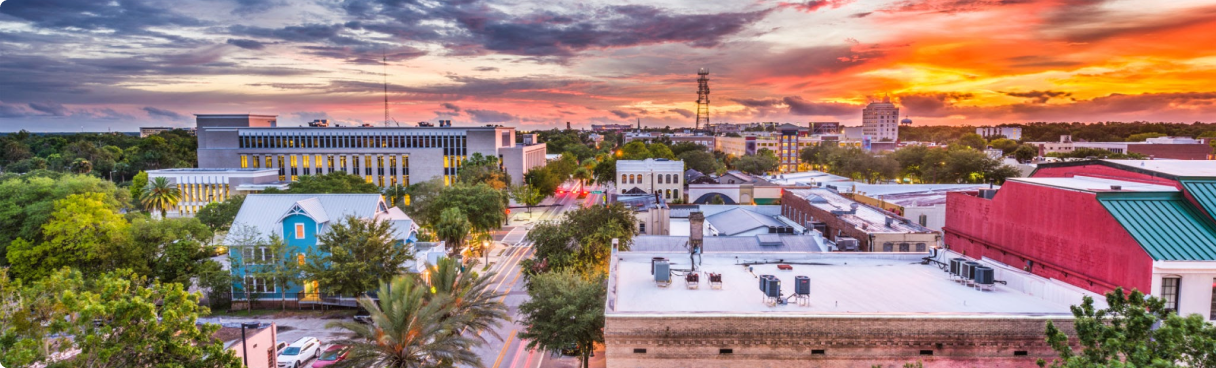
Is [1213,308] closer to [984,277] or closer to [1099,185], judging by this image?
[1099,185]

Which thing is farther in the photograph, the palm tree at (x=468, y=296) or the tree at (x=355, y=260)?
the tree at (x=355, y=260)

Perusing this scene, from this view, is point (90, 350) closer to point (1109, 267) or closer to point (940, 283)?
point (940, 283)

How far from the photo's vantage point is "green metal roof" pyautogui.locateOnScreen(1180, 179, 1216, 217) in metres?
20.4

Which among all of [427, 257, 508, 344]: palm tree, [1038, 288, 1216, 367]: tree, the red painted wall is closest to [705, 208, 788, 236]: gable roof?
the red painted wall

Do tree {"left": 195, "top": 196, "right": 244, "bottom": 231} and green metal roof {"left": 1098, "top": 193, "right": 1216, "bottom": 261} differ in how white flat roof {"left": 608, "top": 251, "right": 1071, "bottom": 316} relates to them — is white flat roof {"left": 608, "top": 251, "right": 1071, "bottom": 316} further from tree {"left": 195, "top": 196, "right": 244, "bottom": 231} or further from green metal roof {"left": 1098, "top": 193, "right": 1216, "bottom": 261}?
tree {"left": 195, "top": 196, "right": 244, "bottom": 231}

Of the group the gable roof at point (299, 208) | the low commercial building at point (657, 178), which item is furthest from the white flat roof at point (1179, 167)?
the low commercial building at point (657, 178)

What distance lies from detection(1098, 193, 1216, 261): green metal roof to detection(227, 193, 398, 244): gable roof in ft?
140

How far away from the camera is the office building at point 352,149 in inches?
4247

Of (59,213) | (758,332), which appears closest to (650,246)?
(758,332)

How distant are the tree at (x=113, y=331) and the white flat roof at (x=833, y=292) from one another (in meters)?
12.1

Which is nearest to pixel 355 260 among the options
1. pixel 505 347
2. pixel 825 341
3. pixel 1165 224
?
pixel 505 347

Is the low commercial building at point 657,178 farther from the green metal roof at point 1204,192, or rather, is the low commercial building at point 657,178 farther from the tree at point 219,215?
the green metal roof at point 1204,192

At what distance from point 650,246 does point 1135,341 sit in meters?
29.5

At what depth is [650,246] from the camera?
4103 cm
